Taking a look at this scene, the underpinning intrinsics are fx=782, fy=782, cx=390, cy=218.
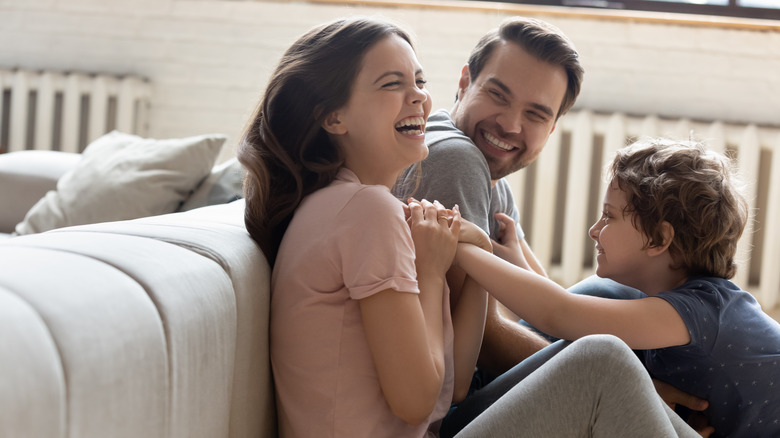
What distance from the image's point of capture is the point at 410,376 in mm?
1000

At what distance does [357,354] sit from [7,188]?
215 cm

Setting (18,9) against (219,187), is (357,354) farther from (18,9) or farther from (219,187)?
(18,9)

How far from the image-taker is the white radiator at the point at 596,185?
303cm

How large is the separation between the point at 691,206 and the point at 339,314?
2.08 feet

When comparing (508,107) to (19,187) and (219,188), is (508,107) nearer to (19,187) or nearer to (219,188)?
(219,188)

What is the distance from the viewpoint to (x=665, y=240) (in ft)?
4.25

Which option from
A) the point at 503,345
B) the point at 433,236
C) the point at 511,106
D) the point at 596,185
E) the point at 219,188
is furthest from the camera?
the point at 596,185

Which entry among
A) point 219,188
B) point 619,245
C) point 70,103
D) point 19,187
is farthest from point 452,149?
point 70,103

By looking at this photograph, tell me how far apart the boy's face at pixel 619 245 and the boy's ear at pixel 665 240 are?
0.5 inches

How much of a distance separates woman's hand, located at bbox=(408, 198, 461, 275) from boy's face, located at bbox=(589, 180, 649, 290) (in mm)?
325

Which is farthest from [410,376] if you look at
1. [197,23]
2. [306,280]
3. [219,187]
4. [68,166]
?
[197,23]

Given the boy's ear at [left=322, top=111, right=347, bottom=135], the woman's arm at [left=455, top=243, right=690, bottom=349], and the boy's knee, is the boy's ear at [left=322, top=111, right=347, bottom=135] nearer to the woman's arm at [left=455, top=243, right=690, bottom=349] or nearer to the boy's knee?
the woman's arm at [left=455, top=243, right=690, bottom=349]

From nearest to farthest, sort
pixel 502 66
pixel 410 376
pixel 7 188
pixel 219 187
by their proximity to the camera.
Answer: pixel 410 376
pixel 502 66
pixel 219 187
pixel 7 188

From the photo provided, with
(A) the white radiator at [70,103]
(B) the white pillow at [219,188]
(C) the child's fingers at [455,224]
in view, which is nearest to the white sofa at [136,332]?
(C) the child's fingers at [455,224]
